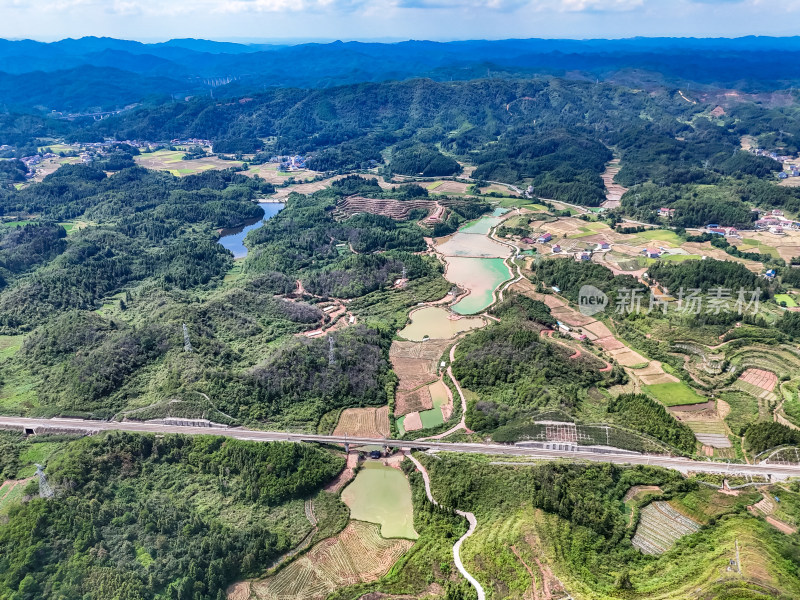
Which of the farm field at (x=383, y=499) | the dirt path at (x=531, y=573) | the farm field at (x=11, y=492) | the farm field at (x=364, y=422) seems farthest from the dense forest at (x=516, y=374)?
the farm field at (x=11, y=492)

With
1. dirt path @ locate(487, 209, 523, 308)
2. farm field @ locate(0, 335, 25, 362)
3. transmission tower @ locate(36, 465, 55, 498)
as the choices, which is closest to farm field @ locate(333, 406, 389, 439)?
transmission tower @ locate(36, 465, 55, 498)

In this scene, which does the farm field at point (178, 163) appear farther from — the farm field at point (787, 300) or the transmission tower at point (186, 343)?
the farm field at point (787, 300)

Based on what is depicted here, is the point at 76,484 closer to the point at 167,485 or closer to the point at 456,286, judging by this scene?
the point at 167,485

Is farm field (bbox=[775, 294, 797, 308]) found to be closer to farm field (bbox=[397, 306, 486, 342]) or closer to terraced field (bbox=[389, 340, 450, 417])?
farm field (bbox=[397, 306, 486, 342])

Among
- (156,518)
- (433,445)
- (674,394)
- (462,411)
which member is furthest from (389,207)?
(156,518)

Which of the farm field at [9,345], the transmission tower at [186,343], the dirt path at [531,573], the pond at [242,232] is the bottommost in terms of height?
the pond at [242,232]

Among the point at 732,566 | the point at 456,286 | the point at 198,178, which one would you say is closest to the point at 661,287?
the point at 456,286

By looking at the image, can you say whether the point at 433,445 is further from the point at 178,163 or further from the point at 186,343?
the point at 178,163
